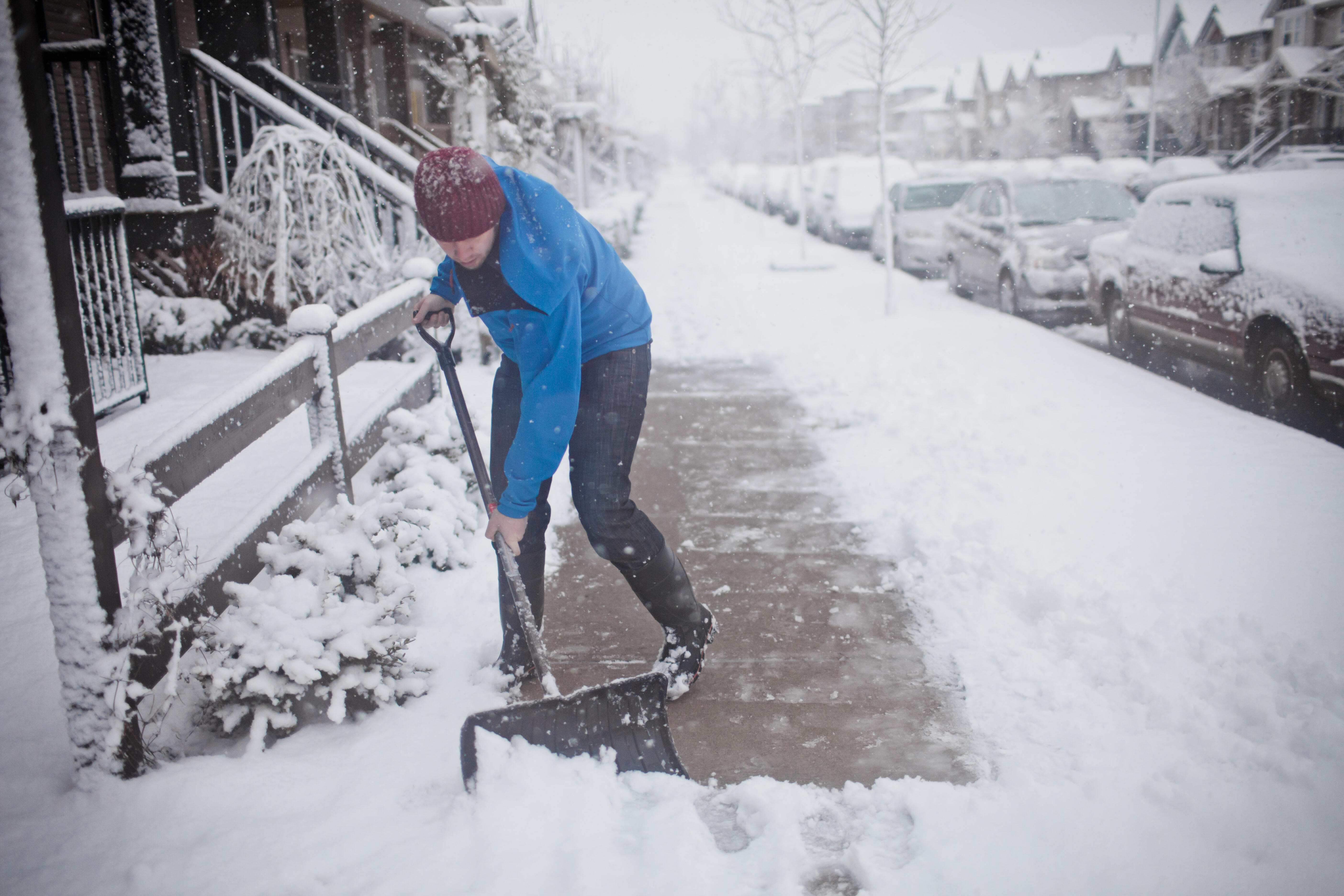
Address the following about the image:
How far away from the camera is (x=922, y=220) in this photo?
14445mm

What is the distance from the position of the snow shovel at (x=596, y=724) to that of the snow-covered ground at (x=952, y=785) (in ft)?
0.17

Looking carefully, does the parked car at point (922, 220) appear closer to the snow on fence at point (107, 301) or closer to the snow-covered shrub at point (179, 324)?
the snow-covered shrub at point (179, 324)

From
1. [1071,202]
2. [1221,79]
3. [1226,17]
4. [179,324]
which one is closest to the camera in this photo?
[179,324]

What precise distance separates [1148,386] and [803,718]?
5.19 m

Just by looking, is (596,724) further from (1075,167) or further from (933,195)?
(1075,167)

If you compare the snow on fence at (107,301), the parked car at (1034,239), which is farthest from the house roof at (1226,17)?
the snow on fence at (107,301)

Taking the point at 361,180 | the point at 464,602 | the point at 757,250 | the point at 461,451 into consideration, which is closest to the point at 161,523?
the point at 464,602

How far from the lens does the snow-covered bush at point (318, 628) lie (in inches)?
99.7

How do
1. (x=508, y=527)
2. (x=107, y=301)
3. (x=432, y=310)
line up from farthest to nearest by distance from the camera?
1. (x=107, y=301)
2. (x=432, y=310)
3. (x=508, y=527)

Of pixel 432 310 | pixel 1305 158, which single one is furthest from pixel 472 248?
pixel 1305 158

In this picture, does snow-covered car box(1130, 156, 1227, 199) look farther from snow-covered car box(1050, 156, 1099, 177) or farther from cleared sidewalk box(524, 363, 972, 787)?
cleared sidewalk box(524, 363, 972, 787)

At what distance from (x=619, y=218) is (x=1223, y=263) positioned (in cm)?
950

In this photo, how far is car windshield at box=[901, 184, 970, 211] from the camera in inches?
588

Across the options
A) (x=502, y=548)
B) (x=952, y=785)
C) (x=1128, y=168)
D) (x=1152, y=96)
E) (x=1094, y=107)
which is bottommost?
(x=952, y=785)
